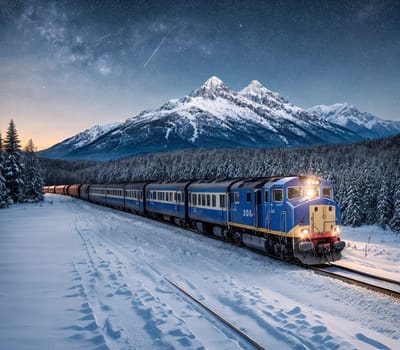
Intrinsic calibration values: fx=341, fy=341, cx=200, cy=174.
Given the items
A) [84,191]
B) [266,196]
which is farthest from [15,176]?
[266,196]

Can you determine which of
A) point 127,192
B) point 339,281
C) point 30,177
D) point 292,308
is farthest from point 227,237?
point 30,177

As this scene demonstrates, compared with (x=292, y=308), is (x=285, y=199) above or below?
above

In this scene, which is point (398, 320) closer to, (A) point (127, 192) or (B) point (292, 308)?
(B) point (292, 308)

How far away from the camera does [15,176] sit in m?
57.8

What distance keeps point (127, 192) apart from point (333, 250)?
32.1 m

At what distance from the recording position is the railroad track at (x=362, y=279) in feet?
35.1

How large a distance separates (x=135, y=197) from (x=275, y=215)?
88.1 feet

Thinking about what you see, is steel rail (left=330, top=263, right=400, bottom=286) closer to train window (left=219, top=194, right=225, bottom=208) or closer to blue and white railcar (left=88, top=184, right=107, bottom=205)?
train window (left=219, top=194, right=225, bottom=208)

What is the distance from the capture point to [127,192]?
43.0 meters

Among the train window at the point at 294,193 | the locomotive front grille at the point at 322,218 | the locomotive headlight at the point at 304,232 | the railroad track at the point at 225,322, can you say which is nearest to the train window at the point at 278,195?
the train window at the point at 294,193

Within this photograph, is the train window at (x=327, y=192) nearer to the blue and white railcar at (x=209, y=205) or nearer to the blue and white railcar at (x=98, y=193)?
the blue and white railcar at (x=209, y=205)

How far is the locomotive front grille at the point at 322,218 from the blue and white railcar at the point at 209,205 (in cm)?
632

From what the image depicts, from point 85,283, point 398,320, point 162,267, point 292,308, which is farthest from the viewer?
point 162,267

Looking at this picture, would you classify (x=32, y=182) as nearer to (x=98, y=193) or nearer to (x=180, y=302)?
(x=98, y=193)
